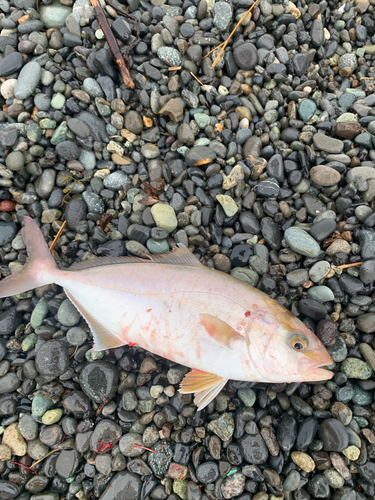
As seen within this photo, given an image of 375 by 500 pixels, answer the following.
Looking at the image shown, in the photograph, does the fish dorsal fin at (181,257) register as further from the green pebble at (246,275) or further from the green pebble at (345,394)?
the green pebble at (345,394)

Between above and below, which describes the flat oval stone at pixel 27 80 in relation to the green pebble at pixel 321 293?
above

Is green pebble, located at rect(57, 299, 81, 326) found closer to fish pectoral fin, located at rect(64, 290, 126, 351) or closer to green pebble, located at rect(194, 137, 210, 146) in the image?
fish pectoral fin, located at rect(64, 290, 126, 351)

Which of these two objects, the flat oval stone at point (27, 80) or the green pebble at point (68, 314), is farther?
the flat oval stone at point (27, 80)

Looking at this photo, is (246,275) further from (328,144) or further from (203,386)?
(328,144)

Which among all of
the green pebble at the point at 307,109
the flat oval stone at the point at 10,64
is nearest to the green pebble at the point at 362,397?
the green pebble at the point at 307,109

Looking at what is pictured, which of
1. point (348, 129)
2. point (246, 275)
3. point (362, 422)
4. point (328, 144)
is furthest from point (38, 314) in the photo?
point (348, 129)

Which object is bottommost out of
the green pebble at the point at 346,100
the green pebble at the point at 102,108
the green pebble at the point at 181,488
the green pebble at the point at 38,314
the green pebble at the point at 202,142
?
the green pebble at the point at 181,488
